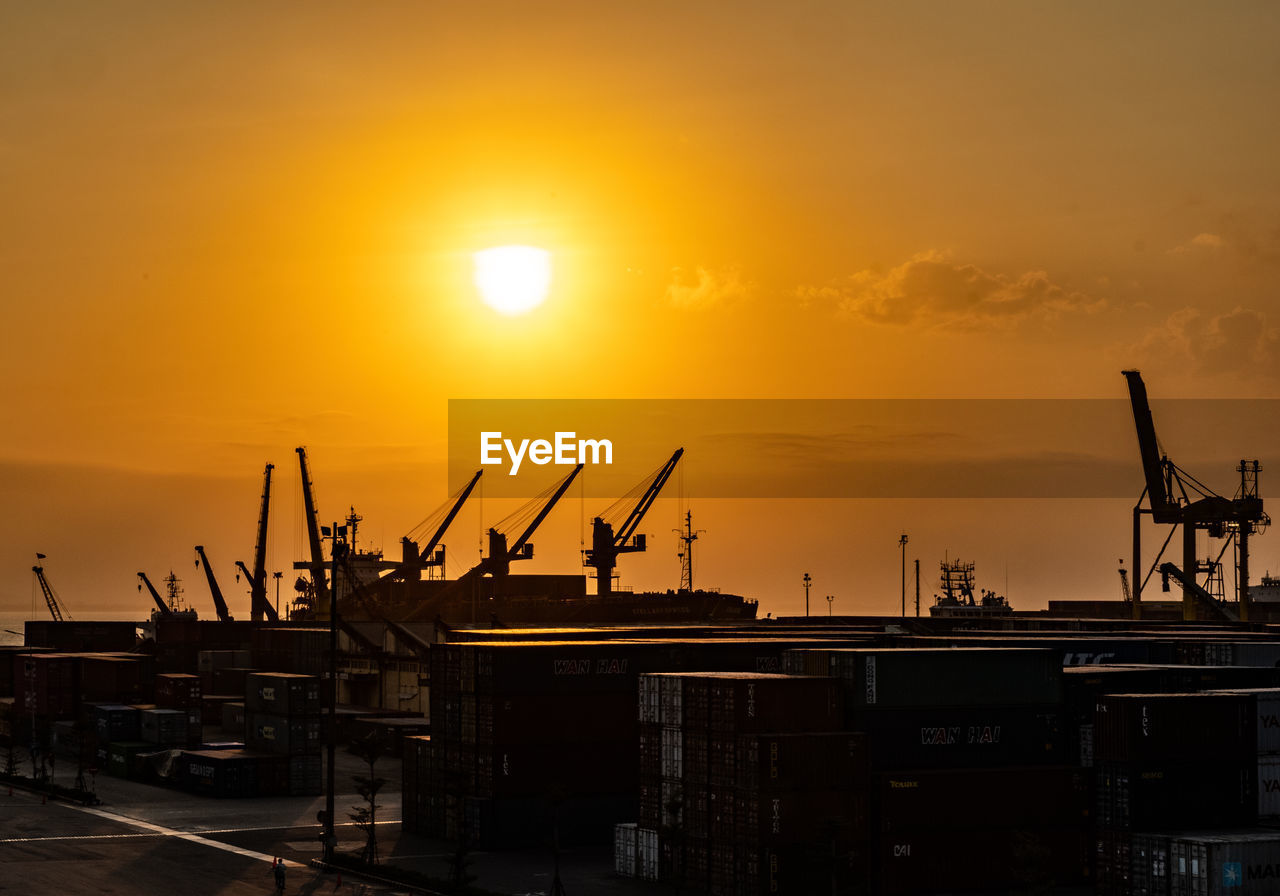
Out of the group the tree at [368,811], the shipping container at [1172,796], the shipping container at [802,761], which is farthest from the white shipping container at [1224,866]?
the tree at [368,811]

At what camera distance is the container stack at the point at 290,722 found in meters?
86.9

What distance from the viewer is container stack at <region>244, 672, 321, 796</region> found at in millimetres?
86875

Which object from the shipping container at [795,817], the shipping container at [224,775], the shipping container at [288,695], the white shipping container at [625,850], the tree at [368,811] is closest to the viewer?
the shipping container at [795,817]

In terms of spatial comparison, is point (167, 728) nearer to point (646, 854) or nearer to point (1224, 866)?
point (646, 854)

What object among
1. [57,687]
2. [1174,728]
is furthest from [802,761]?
[57,687]

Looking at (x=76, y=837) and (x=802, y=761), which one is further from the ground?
(x=802, y=761)

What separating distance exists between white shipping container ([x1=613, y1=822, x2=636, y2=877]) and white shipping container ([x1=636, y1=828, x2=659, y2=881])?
0.31 m

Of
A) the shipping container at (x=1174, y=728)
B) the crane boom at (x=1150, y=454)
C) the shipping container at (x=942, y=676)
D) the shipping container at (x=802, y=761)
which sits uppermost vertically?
the crane boom at (x=1150, y=454)

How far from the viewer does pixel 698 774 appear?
53906 millimetres

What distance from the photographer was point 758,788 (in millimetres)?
51156

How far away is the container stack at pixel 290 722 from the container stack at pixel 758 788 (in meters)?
36.5

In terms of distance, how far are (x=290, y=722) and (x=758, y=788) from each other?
154 feet

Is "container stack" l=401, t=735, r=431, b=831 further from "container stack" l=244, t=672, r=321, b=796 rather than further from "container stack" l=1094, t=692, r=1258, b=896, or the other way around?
"container stack" l=1094, t=692, r=1258, b=896

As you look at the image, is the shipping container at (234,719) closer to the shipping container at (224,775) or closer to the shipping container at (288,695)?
the shipping container at (288,695)
